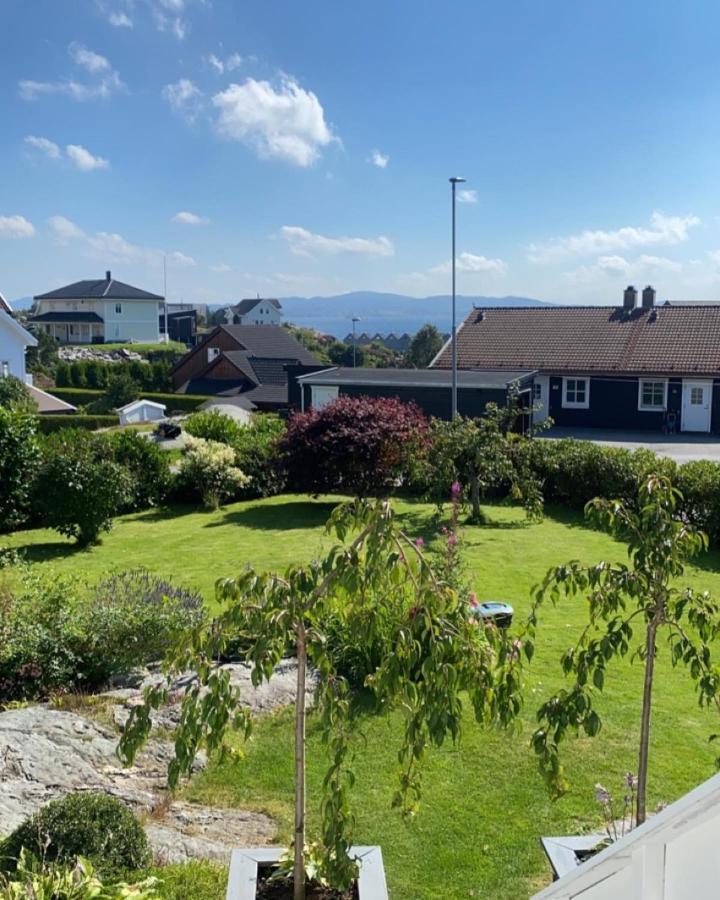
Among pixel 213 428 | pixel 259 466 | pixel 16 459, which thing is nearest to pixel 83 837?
pixel 16 459

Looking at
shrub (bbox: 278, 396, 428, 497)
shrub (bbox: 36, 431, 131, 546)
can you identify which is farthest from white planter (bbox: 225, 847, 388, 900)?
shrub (bbox: 278, 396, 428, 497)

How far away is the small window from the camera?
3347cm

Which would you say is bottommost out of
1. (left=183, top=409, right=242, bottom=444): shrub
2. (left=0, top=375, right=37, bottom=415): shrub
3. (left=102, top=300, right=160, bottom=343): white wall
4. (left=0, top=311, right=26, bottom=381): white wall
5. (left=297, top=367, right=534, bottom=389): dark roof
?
(left=183, top=409, right=242, bottom=444): shrub

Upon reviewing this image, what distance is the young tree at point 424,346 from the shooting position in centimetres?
6506

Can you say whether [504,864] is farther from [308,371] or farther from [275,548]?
[308,371]

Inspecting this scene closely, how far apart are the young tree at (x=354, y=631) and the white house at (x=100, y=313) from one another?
299 feet

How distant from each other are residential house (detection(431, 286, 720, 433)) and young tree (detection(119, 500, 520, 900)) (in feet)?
91.5

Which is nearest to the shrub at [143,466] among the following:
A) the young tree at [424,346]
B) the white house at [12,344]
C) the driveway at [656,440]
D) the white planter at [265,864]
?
the driveway at [656,440]

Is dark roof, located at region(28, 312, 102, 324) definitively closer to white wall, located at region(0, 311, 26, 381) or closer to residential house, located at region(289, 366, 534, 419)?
white wall, located at region(0, 311, 26, 381)

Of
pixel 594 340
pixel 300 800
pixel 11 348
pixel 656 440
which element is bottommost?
pixel 656 440

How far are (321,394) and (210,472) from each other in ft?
35.6

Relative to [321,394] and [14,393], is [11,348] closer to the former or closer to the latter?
[14,393]

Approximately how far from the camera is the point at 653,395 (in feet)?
111

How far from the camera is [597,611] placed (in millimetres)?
4789
